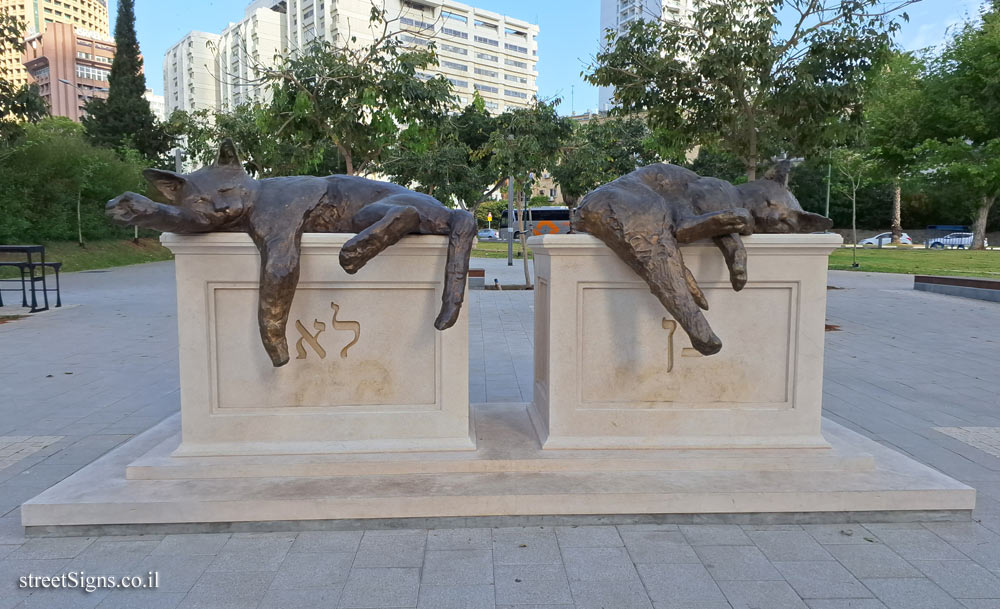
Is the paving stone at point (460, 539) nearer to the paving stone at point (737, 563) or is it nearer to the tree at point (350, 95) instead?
the paving stone at point (737, 563)

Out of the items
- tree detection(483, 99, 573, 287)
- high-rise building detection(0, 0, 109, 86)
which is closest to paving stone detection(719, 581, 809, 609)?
tree detection(483, 99, 573, 287)

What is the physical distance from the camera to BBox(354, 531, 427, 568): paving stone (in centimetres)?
259

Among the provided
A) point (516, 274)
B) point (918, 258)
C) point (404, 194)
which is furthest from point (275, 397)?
point (918, 258)

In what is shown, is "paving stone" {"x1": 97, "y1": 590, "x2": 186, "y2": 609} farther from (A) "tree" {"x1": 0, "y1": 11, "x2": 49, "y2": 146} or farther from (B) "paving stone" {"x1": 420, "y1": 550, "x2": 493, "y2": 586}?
(A) "tree" {"x1": 0, "y1": 11, "x2": 49, "y2": 146}

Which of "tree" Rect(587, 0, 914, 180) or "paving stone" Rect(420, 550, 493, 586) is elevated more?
"tree" Rect(587, 0, 914, 180)

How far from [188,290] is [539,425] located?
6.84ft

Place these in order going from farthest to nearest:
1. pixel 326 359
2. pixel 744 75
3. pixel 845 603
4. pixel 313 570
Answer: pixel 744 75, pixel 326 359, pixel 313 570, pixel 845 603

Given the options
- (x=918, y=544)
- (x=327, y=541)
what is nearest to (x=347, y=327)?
(x=327, y=541)

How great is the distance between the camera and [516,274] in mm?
18719

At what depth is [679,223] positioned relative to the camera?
3199 mm

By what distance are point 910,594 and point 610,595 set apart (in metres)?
1.15

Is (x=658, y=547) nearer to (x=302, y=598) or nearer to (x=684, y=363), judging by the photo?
(x=684, y=363)

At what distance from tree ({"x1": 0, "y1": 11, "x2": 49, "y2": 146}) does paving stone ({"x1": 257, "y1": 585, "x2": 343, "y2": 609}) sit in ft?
43.1

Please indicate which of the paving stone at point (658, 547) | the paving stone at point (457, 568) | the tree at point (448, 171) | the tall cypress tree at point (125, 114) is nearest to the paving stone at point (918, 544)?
the paving stone at point (658, 547)
